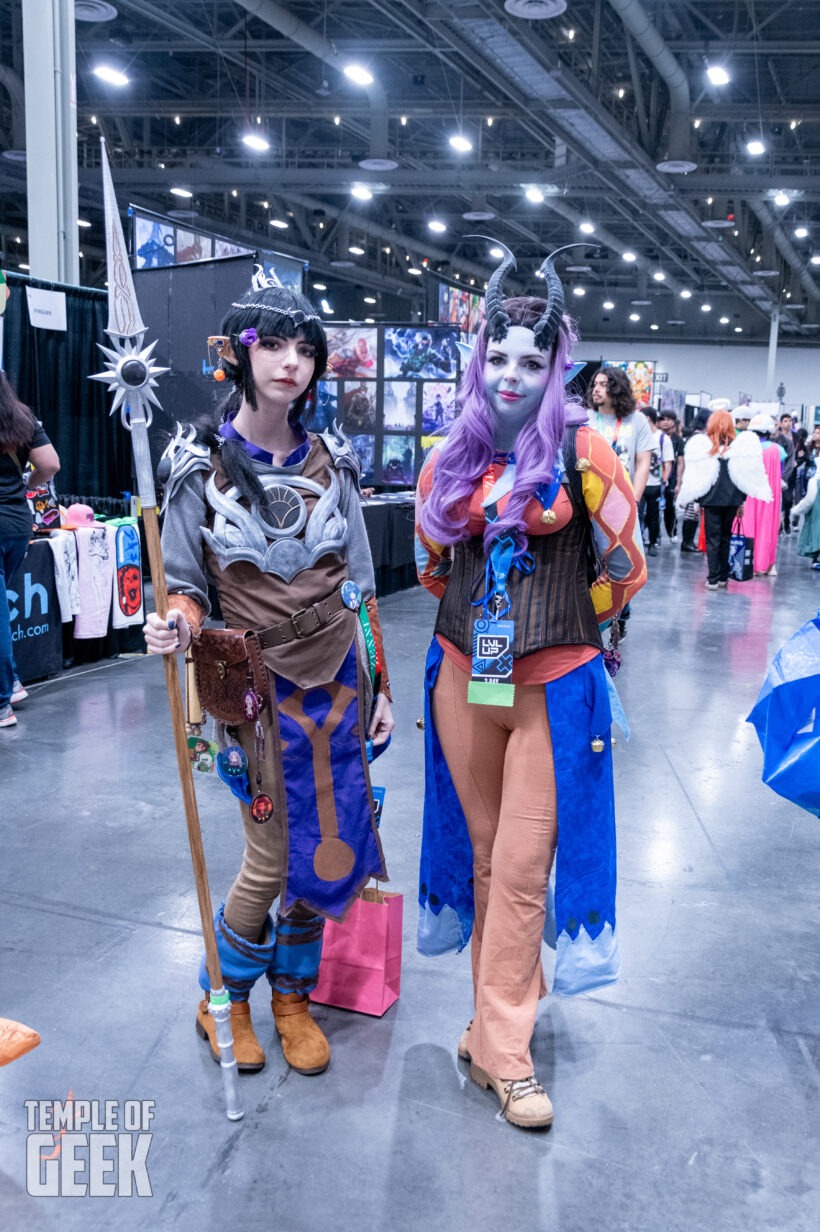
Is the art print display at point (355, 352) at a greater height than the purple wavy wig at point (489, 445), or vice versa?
the art print display at point (355, 352)

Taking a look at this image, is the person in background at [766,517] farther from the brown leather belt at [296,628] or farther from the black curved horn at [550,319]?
the brown leather belt at [296,628]

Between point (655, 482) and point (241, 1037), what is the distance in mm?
9611

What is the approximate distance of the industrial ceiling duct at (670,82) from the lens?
9.45 metres

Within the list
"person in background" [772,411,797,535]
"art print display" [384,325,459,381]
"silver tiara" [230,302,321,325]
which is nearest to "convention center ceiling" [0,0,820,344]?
"art print display" [384,325,459,381]

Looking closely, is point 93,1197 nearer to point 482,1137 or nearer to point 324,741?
point 482,1137

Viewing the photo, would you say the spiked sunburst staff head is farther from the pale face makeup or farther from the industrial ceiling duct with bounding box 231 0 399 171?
the industrial ceiling duct with bounding box 231 0 399 171

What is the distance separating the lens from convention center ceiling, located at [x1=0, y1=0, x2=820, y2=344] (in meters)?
10.5

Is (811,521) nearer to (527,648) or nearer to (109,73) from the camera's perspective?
(109,73)

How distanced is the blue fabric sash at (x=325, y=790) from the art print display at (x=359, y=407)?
292 inches

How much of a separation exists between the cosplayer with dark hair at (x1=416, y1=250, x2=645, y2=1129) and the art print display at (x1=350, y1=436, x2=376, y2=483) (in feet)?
24.3

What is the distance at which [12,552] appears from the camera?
4.37 metres

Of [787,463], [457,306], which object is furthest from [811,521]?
[457,306]

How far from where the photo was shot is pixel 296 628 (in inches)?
76.6

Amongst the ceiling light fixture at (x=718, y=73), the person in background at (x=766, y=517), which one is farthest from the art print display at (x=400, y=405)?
the ceiling light fixture at (x=718, y=73)
